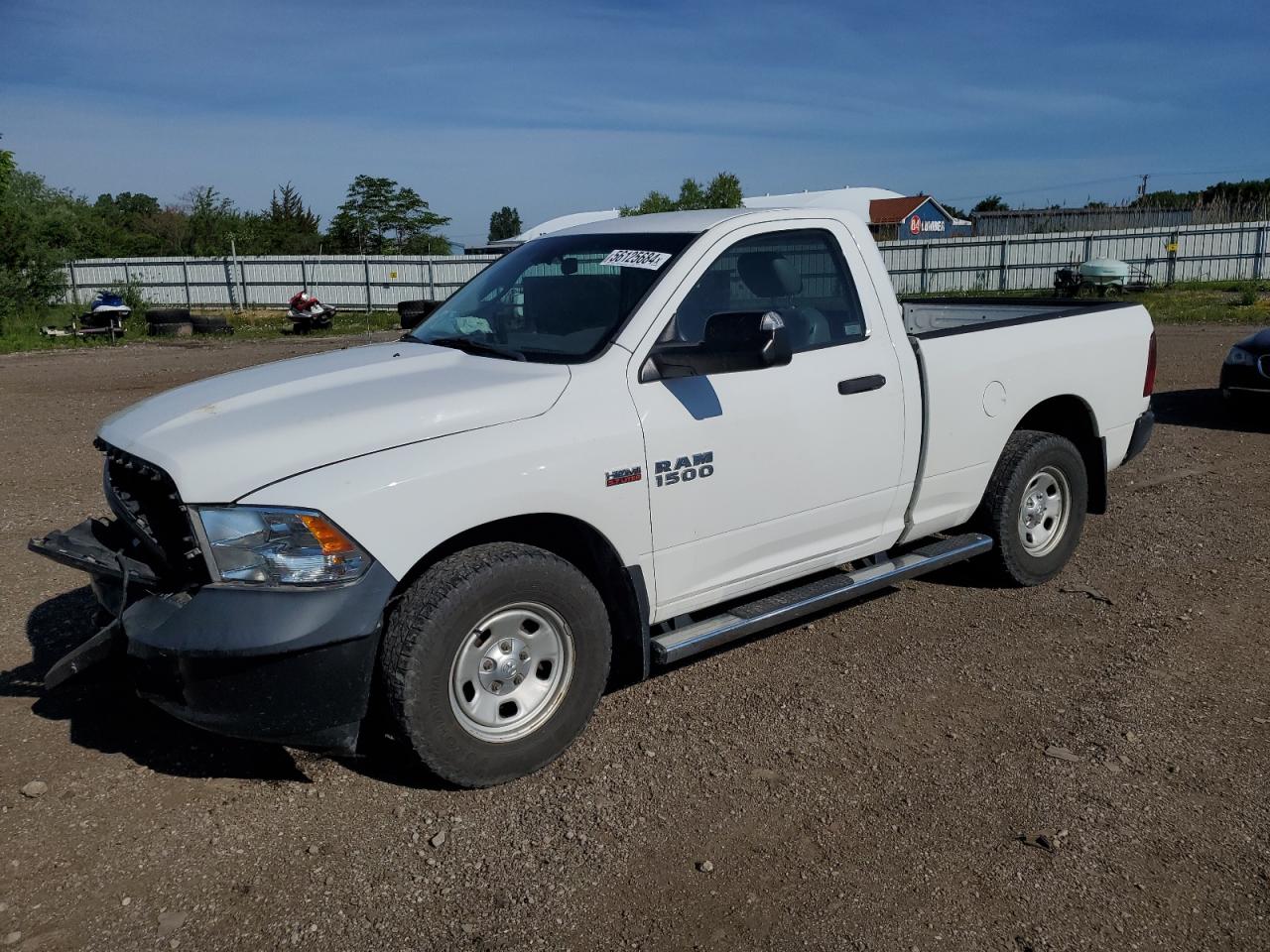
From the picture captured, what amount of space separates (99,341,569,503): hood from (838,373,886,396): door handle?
130 centimetres

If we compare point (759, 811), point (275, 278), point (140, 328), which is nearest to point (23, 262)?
point (140, 328)

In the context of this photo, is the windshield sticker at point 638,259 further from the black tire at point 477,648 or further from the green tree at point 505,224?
the green tree at point 505,224

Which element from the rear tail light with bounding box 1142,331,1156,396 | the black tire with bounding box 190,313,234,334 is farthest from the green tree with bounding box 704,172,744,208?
the rear tail light with bounding box 1142,331,1156,396

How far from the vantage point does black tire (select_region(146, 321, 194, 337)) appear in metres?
24.9

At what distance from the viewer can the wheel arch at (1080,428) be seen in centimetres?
589

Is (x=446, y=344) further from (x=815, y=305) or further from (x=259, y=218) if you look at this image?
(x=259, y=218)

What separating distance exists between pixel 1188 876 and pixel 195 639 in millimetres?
3085

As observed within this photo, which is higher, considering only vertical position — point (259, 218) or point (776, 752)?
point (259, 218)

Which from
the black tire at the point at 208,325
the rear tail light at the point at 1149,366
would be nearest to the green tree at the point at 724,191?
the black tire at the point at 208,325

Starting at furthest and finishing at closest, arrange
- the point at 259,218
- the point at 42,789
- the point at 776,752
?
1. the point at 259,218
2. the point at 776,752
3. the point at 42,789

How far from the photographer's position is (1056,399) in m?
5.84

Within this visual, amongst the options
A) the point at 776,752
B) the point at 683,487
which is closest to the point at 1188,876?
the point at 776,752

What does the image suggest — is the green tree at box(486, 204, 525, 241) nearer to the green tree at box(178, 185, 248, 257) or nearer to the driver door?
the green tree at box(178, 185, 248, 257)

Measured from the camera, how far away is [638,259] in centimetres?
440
